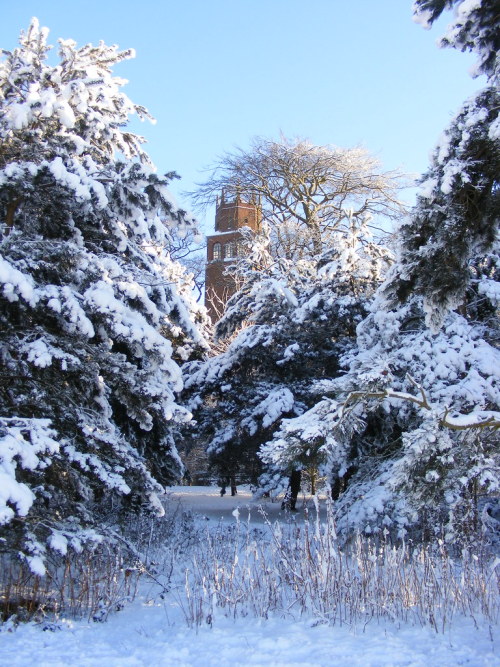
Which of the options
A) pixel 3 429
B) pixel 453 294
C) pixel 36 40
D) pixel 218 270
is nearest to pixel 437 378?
pixel 453 294

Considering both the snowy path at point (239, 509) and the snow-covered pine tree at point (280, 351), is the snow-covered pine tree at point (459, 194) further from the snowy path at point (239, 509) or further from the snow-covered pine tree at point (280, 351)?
the snowy path at point (239, 509)

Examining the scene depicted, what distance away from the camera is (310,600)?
5.13 meters

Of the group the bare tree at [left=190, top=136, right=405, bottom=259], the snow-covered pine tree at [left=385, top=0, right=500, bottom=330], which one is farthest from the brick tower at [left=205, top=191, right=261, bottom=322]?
the snow-covered pine tree at [left=385, top=0, right=500, bottom=330]

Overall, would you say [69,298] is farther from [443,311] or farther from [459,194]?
[459,194]

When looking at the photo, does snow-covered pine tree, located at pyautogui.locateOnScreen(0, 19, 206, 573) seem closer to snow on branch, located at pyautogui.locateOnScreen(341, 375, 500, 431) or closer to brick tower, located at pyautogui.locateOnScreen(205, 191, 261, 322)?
snow on branch, located at pyautogui.locateOnScreen(341, 375, 500, 431)

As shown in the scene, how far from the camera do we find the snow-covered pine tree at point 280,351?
11.6m

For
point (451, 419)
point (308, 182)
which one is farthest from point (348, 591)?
point (308, 182)

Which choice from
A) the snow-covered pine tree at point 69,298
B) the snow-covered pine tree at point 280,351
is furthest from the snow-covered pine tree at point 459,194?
the snow-covered pine tree at point 280,351

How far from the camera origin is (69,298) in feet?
18.6

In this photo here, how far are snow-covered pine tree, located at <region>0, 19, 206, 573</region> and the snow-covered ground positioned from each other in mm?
675

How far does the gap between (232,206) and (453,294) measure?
19490mm

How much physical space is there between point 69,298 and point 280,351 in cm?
689

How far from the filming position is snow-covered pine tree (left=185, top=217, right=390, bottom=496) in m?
11.6

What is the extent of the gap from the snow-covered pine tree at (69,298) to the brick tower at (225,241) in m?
12.2
